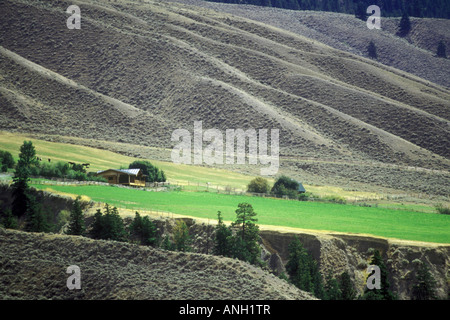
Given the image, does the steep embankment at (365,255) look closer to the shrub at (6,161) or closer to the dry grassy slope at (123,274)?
the dry grassy slope at (123,274)

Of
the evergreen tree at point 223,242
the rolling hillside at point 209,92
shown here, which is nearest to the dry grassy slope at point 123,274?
the evergreen tree at point 223,242

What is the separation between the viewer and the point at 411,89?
14912 cm

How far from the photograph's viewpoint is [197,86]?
134 meters

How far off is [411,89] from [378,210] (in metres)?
87.2

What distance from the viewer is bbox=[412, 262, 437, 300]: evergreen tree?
4519 centimetres

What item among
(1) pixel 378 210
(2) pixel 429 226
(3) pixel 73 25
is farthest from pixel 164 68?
(2) pixel 429 226

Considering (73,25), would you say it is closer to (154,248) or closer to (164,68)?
(164,68)

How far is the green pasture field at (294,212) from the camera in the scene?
53656 mm

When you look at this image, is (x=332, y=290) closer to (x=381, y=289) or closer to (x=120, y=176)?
(x=381, y=289)

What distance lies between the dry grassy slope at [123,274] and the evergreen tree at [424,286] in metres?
9.52

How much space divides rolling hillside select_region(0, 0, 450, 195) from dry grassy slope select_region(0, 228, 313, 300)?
57079 millimetres

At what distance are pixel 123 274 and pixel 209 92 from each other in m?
94.7

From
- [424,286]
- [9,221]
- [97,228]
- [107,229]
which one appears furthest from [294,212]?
[9,221]

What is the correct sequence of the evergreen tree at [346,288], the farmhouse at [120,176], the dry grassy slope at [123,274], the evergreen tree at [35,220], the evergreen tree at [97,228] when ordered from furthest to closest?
1. the farmhouse at [120,176]
2. the evergreen tree at [35,220]
3. the evergreen tree at [97,228]
4. the evergreen tree at [346,288]
5. the dry grassy slope at [123,274]
